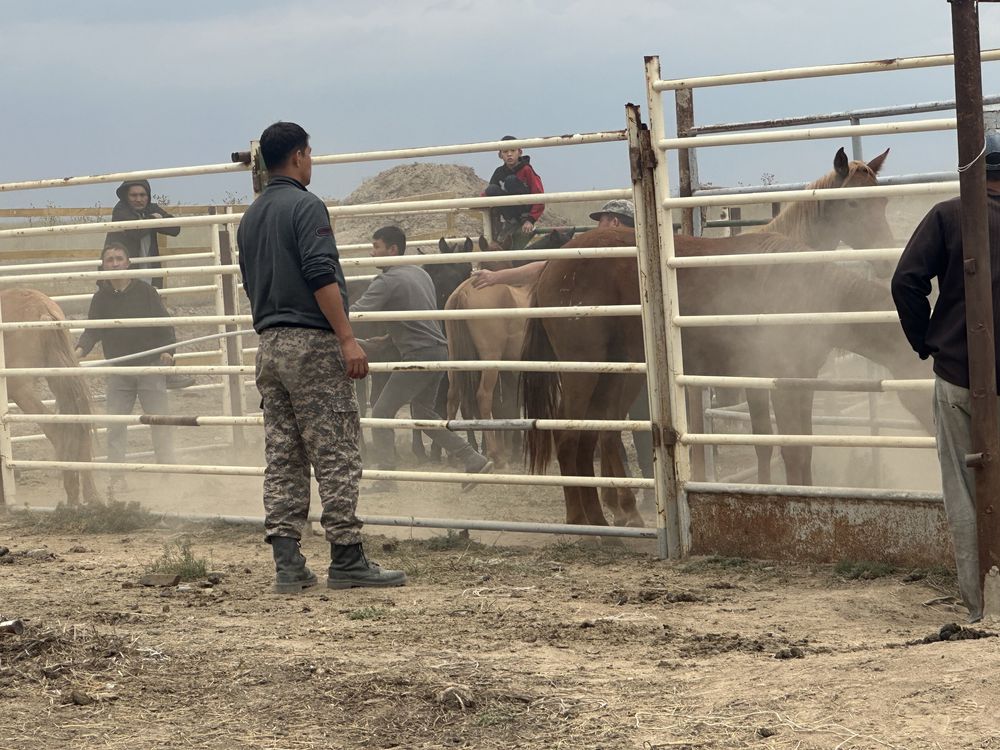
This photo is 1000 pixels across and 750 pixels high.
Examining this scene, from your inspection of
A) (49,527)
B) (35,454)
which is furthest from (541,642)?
(35,454)

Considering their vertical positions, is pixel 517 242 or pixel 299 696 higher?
pixel 517 242

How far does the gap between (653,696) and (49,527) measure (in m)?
5.25

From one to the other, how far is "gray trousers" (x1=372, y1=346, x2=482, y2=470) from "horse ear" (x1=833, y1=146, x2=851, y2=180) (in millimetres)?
3237

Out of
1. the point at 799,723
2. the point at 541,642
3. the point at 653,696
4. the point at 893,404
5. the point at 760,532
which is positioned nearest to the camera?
the point at 799,723

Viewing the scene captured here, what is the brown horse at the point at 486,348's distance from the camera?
1083cm

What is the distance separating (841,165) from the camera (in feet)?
25.9

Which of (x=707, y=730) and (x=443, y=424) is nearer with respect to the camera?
(x=707, y=730)

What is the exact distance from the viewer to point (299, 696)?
158 inches

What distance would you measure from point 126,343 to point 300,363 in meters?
4.99

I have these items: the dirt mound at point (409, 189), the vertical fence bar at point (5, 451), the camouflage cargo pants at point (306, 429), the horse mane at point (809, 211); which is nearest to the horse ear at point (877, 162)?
the horse mane at point (809, 211)

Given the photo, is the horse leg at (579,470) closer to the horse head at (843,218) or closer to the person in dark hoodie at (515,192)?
the horse head at (843,218)

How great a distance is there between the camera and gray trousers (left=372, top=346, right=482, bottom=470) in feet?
30.3

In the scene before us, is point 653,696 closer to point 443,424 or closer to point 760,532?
point 760,532

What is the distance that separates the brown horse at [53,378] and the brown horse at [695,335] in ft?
11.5
